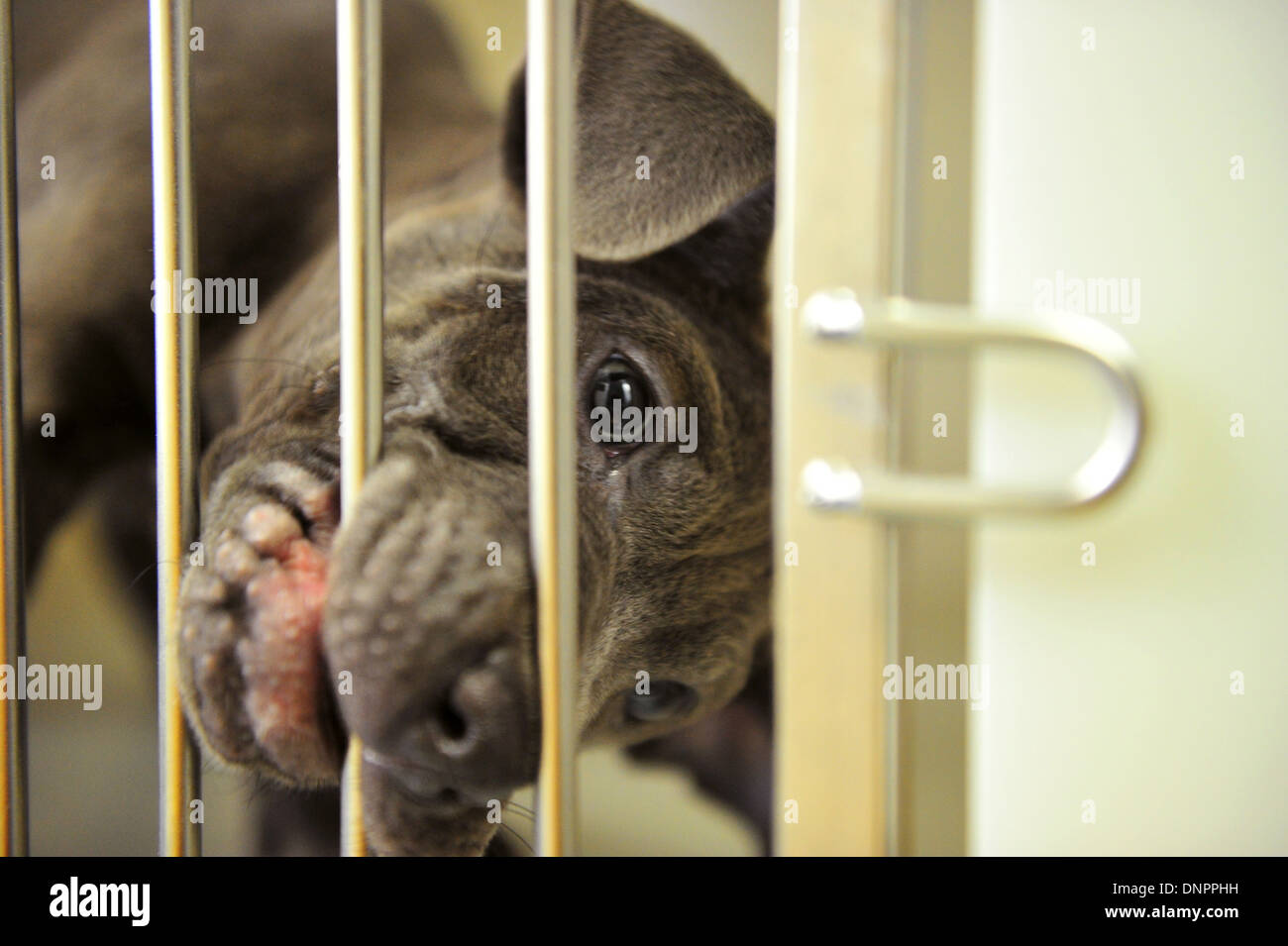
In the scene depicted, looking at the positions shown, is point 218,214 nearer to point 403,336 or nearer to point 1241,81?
point 403,336

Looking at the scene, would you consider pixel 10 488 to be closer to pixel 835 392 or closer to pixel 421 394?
pixel 421 394

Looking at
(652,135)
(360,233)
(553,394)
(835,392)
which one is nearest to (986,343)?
(835,392)

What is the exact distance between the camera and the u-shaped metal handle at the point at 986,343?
0.44m

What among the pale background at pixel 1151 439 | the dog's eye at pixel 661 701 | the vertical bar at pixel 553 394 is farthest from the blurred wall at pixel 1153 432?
the dog's eye at pixel 661 701

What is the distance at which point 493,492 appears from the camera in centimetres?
79

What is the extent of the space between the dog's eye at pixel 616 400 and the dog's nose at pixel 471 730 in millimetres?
341

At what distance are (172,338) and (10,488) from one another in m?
0.19

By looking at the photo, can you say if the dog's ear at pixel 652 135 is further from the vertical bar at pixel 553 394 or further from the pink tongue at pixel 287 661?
the pink tongue at pixel 287 661

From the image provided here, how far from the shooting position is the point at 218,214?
1212 mm

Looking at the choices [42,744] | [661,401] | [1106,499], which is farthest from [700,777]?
[1106,499]

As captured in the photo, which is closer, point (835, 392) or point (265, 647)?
point (835, 392)

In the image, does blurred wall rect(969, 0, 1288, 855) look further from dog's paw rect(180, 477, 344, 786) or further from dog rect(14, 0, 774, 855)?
dog's paw rect(180, 477, 344, 786)

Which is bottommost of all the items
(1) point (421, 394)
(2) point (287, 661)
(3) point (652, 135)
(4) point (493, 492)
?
(2) point (287, 661)

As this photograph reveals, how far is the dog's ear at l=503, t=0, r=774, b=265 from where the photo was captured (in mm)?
858
